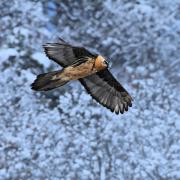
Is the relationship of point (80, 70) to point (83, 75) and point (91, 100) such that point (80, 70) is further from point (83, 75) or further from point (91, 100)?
point (91, 100)

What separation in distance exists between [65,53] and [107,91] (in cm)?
56

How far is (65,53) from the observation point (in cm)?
491

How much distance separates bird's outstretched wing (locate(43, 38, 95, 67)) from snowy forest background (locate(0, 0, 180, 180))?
8.08 ft

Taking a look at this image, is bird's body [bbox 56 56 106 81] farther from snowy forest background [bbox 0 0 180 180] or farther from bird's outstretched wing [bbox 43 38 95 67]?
snowy forest background [bbox 0 0 180 180]

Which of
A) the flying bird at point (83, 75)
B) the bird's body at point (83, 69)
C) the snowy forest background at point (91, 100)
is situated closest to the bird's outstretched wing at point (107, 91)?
the flying bird at point (83, 75)

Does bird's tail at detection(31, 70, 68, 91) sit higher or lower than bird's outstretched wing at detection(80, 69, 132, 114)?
lower

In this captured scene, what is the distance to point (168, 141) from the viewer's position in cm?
761

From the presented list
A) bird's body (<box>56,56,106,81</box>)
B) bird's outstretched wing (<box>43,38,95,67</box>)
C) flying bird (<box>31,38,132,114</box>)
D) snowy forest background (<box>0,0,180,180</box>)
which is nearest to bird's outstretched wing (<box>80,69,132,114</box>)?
flying bird (<box>31,38,132,114</box>)

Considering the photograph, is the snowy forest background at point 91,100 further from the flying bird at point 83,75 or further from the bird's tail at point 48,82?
the bird's tail at point 48,82

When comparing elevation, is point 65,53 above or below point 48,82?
above

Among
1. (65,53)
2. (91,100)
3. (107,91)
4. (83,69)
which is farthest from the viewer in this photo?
(91,100)

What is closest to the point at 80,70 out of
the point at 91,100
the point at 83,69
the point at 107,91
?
the point at 83,69

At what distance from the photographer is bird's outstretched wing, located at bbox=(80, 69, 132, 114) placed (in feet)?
17.2

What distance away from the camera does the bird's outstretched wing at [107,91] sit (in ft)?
17.2
